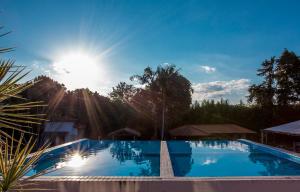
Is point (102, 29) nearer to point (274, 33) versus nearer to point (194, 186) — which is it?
point (194, 186)

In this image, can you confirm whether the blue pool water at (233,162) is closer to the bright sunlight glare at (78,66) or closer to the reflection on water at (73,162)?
the reflection on water at (73,162)

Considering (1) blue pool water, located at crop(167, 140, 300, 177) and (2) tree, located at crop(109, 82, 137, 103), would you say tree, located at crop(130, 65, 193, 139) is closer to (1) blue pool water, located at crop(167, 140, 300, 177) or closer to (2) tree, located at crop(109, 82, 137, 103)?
(2) tree, located at crop(109, 82, 137, 103)

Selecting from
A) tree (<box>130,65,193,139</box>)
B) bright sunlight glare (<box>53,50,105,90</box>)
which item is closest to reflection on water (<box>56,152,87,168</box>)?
bright sunlight glare (<box>53,50,105,90</box>)

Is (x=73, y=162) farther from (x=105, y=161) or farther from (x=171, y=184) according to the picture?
(x=171, y=184)

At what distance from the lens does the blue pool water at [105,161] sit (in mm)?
10641

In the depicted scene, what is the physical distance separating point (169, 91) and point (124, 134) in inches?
248

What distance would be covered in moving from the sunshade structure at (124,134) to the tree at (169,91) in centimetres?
384

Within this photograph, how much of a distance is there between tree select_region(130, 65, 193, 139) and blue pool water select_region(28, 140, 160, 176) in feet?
32.3

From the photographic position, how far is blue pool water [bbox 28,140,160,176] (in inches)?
419

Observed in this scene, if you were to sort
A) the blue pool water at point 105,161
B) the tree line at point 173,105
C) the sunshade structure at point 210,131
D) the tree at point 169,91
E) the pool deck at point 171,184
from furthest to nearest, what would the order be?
the tree at point 169,91 < the tree line at point 173,105 < the sunshade structure at point 210,131 < the blue pool water at point 105,161 < the pool deck at point 171,184

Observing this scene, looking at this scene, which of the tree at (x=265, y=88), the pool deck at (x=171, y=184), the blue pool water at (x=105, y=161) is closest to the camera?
the pool deck at (x=171, y=184)

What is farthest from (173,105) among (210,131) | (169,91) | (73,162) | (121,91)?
(73,162)

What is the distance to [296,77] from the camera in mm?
26781

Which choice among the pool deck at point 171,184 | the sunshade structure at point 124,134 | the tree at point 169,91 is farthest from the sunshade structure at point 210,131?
the pool deck at point 171,184
